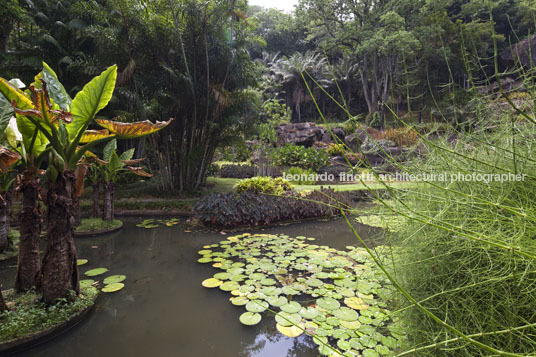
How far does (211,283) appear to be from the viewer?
9.95ft

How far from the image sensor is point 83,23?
940cm

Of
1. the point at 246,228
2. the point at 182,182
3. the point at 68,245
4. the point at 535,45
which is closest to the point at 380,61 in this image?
the point at 535,45

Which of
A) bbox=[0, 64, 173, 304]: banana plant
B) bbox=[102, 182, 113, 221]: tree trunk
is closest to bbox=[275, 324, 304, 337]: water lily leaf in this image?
bbox=[0, 64, 173, 304]: banana plant

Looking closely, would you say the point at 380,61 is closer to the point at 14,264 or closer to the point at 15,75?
the point at 15,75

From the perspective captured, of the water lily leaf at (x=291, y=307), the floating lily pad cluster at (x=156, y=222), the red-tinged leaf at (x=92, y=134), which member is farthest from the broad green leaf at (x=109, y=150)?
the water lily leaf at (x=291, y=307)

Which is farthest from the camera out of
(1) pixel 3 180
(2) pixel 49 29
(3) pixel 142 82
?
(2) pixel 49 29

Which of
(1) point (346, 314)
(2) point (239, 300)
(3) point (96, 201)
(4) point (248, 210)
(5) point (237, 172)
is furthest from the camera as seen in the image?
(5) point (237, 172)

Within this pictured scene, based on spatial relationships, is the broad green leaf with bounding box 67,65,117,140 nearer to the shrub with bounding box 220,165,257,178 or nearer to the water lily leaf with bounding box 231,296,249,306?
the water lily leaf with bounding box 231,296,249,306

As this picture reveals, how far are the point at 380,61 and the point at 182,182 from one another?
1747cm

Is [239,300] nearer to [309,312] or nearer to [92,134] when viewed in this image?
[309,312]

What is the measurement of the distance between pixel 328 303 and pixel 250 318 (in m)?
0.74

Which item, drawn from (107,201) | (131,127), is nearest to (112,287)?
(131,127)

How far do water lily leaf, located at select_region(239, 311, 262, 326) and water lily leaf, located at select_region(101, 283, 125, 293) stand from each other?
4.96 feet

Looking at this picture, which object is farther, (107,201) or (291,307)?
(107,201)
